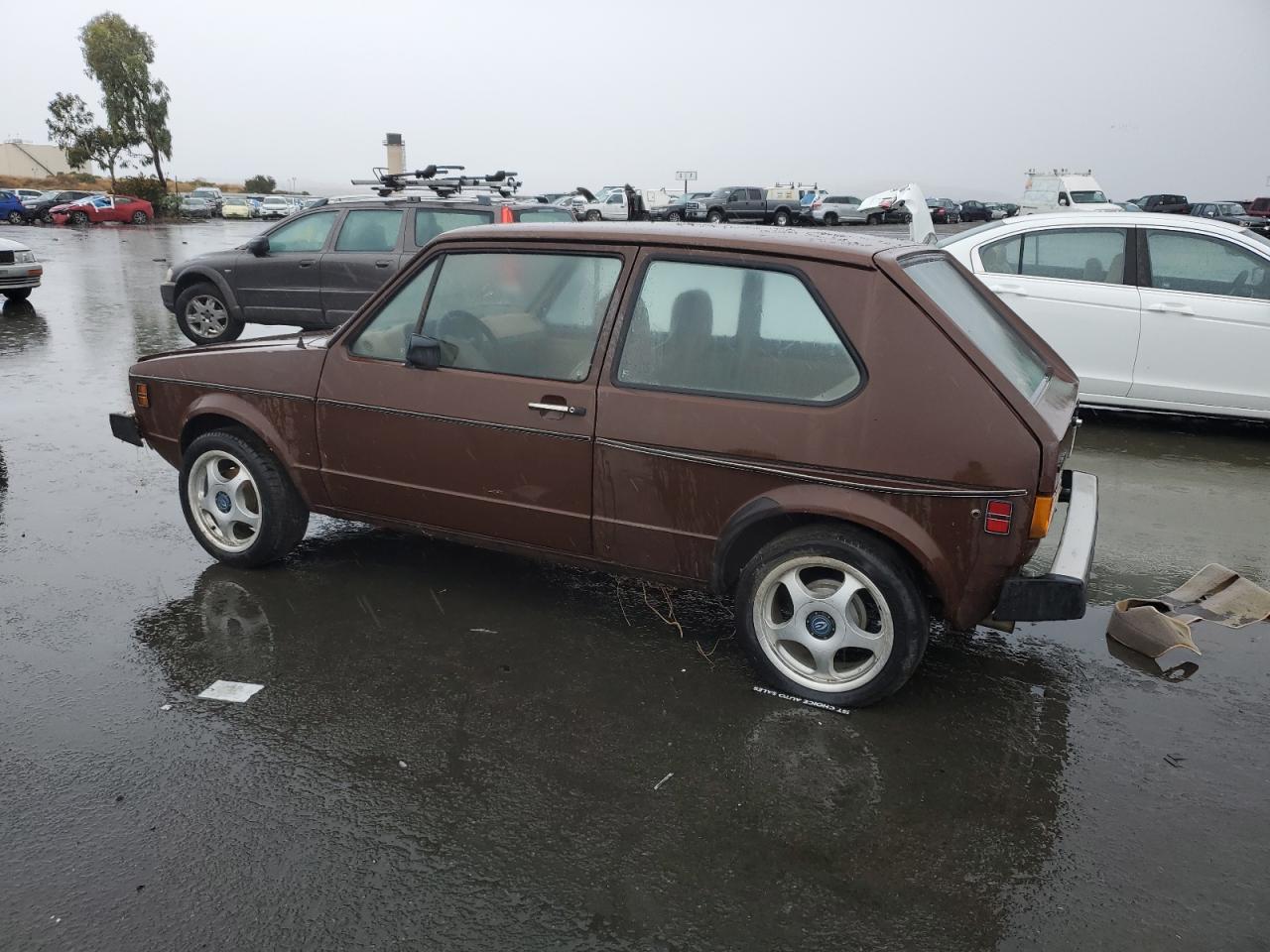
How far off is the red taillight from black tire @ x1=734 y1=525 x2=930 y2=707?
34 cm

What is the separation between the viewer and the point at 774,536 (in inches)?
146

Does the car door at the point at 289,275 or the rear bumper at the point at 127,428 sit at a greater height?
the car door at the point at 289,275

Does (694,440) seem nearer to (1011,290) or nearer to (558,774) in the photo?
(558,774)

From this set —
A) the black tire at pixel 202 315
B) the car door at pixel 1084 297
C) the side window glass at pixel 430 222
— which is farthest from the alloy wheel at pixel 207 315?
the car door at pixel 1084 297

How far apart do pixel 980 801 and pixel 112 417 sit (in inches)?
180

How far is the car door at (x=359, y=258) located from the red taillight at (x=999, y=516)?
7.91 m

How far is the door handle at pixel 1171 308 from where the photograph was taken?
24.0 feet

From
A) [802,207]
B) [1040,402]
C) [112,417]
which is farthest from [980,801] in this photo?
[802,207]

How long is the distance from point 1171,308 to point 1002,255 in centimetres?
132

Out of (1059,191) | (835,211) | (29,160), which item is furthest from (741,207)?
(29,160)

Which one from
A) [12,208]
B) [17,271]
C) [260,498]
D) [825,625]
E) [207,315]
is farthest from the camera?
[12,208]

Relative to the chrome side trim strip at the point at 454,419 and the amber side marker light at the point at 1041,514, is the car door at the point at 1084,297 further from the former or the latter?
the chrome side trim strip at the point at 454,419

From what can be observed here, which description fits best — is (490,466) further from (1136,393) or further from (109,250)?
(109,250)

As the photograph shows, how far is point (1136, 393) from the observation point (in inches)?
297
